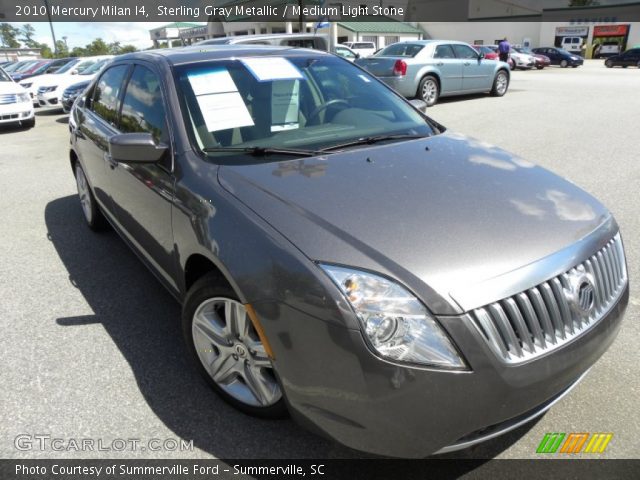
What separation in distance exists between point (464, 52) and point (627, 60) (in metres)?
25.8

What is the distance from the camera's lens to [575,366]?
1.84 metres

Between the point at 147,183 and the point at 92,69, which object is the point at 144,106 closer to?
the point at 147,183

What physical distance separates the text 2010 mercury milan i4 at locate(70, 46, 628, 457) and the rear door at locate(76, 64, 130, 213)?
65 cm

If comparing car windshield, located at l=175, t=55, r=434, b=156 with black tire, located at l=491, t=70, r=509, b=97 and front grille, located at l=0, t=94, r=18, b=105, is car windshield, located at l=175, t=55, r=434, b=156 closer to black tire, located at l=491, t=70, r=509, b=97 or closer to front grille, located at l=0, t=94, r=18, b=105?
front grille, located at l=0, t=94, r=18, b=105

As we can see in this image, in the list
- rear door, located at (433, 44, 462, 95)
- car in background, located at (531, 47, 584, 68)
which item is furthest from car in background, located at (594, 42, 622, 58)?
rear door, located at (433, 44, 462, 95)

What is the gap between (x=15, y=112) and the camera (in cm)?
1123

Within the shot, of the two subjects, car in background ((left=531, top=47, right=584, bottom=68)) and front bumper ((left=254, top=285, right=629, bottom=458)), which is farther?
car in background ((left=531, top=47, right=584, bottom=68))

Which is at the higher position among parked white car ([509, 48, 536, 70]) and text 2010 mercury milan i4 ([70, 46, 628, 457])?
text 2010 mercury milan i4 ([70, 46, 628, 457])

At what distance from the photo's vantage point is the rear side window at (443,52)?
12373mm

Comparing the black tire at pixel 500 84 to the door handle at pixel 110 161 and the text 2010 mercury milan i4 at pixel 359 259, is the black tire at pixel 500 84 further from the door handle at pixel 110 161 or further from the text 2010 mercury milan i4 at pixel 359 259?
the door handle at pixel 110 161

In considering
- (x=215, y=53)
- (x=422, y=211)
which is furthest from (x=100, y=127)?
(x=422, y=211)

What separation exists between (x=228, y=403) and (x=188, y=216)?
3.03ft

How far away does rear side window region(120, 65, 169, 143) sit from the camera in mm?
2822

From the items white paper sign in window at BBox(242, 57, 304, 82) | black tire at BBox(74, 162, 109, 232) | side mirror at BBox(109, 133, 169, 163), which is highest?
white paper sign in window at BBox(242, 57, 304, 82)
